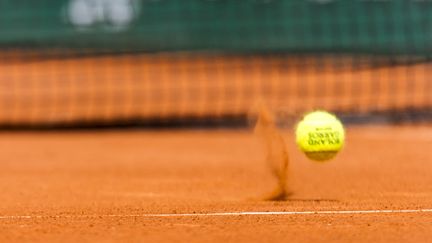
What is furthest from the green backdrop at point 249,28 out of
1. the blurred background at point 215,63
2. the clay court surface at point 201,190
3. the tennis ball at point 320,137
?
the tennis ball at point 320,137

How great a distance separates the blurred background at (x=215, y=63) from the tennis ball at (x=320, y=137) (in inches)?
307

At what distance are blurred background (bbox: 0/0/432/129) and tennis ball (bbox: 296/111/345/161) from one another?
780 centimetres

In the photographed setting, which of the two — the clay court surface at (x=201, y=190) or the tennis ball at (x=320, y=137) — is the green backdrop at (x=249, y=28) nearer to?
the clay court surface at (x=201, y=190)

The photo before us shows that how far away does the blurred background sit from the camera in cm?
1717

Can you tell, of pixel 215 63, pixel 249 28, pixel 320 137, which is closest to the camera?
pixel 320 137

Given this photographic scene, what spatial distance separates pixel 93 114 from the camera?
56.2ft

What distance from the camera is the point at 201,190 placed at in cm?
780

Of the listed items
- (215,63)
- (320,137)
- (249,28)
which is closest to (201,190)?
(320,137)

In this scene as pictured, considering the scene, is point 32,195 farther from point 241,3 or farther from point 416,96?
point 241,3

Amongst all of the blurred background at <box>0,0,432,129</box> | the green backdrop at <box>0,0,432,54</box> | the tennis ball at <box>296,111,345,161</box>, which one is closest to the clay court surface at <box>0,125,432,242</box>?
the tennis ball at <box>296,111,345,161</box>

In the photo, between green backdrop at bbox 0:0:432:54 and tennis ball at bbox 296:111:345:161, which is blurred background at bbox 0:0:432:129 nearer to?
green backdrop at bbox 0:0:432:54

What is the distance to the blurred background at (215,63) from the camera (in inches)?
676

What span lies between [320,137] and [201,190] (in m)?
→ 1.37

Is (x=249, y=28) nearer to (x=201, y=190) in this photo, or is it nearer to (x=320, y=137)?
(x=201, y=190)
